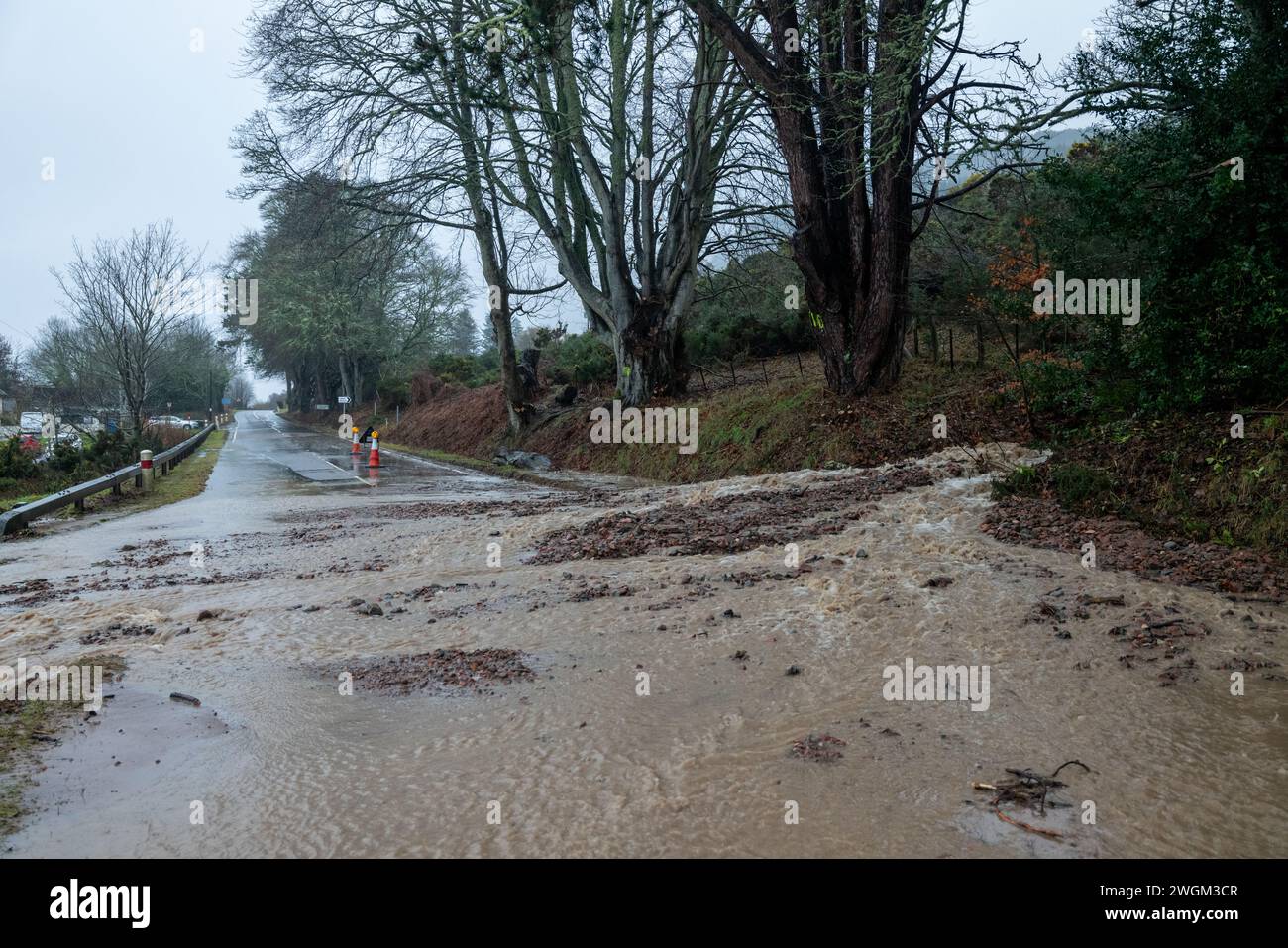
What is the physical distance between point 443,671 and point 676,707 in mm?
1763

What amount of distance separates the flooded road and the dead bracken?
130mm

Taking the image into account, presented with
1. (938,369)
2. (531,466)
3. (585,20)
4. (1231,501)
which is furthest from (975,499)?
(531,466)

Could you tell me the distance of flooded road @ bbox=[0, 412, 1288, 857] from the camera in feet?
13.4

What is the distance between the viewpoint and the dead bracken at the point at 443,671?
6109 millimetres

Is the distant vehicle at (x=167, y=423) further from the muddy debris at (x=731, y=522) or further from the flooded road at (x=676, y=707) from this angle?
the flooded road at (x=676, y=707)

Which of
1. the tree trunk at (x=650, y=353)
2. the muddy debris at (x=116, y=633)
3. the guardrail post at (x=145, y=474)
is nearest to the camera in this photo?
the muddy debris at (x=116, y=633)

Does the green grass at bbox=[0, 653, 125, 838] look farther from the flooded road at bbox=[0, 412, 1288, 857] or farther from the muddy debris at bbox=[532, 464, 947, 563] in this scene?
the muddy debris at bbox=[532, 464, 947, 563]

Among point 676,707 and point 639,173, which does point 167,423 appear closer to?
point 639,173

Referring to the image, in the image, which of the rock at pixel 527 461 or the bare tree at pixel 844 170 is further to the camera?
the rock at pixel 527 461

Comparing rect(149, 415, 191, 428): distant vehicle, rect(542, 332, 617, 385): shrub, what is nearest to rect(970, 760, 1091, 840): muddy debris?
rect(542, 332, 617, 385): shrub

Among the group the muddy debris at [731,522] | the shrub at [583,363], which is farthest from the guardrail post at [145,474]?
the muddy debris at [731,522]

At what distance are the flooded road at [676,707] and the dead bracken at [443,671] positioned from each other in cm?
13

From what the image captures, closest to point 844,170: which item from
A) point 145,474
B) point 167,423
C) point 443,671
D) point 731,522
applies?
point 731,522

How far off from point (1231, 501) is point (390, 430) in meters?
41.3
